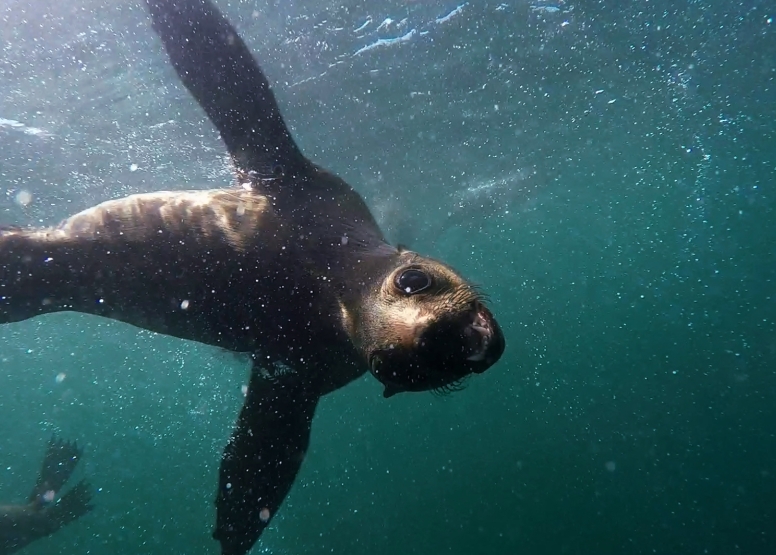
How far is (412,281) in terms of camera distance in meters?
2.26

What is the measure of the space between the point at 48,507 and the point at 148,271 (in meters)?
13.8

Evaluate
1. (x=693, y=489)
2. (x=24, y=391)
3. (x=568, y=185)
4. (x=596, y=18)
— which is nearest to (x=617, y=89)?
(x=596, y=18)

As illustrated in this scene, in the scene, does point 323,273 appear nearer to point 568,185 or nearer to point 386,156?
point 386,156

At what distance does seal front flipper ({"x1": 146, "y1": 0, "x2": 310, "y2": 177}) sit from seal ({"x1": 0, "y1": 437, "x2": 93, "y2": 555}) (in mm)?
12612

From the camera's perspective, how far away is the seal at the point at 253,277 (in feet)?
7.63

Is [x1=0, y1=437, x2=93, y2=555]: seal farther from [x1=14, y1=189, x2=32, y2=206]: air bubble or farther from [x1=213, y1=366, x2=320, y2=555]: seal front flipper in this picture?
[x1=213, y1=366, x2=320, y2=555]: seal front flipper

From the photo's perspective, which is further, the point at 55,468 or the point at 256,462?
the point at 55,468

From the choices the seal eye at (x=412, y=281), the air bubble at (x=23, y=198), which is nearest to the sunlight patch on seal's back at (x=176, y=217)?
the seal eye at (x=412, y=281)

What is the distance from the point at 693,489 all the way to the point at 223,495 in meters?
56.2

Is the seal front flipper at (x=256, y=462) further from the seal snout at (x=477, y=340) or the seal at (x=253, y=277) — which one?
the seal snout at (x=477, y=340)

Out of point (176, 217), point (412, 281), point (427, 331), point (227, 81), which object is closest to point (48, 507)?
point (176, 217)

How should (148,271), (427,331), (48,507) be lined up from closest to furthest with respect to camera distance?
(427,331) → (148,271) → (48,507)

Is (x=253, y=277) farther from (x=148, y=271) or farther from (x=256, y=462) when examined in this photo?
(x=256, y=462)

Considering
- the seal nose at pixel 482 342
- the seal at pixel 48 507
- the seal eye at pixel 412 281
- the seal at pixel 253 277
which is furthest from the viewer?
the seal at pixel 48 507
